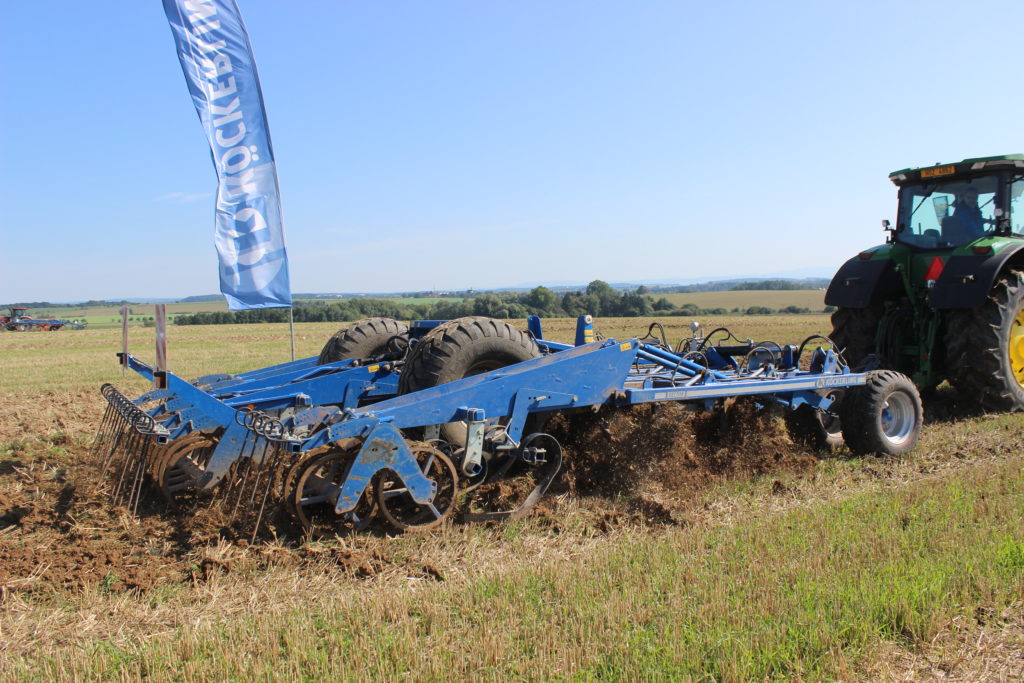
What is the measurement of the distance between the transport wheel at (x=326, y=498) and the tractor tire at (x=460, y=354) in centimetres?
83

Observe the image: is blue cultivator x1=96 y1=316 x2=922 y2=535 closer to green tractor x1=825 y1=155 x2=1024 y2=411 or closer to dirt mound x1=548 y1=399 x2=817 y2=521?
dirt mound x1=548 y1=399 x2=817 y2=521

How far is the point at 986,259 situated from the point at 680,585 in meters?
5.43

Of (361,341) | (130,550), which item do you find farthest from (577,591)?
(361,341)

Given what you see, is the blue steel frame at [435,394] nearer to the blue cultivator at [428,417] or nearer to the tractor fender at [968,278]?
the blue cultivator at [428,417]

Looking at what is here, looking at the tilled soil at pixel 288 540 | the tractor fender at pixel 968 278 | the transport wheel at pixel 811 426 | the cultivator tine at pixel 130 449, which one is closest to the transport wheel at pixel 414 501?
the tilled soil at pixel 288 540

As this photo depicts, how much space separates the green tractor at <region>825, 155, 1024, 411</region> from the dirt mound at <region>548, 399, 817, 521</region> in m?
1.87

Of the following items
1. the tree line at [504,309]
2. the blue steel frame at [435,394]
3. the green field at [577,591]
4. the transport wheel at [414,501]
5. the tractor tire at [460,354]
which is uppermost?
the tree line at [504,309]

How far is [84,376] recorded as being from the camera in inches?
551

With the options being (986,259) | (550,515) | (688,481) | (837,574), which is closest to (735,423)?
(688,481)

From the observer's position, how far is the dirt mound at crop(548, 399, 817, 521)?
5.19 metres

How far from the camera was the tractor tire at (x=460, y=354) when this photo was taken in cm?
516

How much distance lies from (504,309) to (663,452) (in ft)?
37.0

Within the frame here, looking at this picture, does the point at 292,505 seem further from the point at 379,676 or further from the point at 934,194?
the point at 934,194

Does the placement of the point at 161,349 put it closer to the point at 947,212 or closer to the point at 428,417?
the point at 428,417
